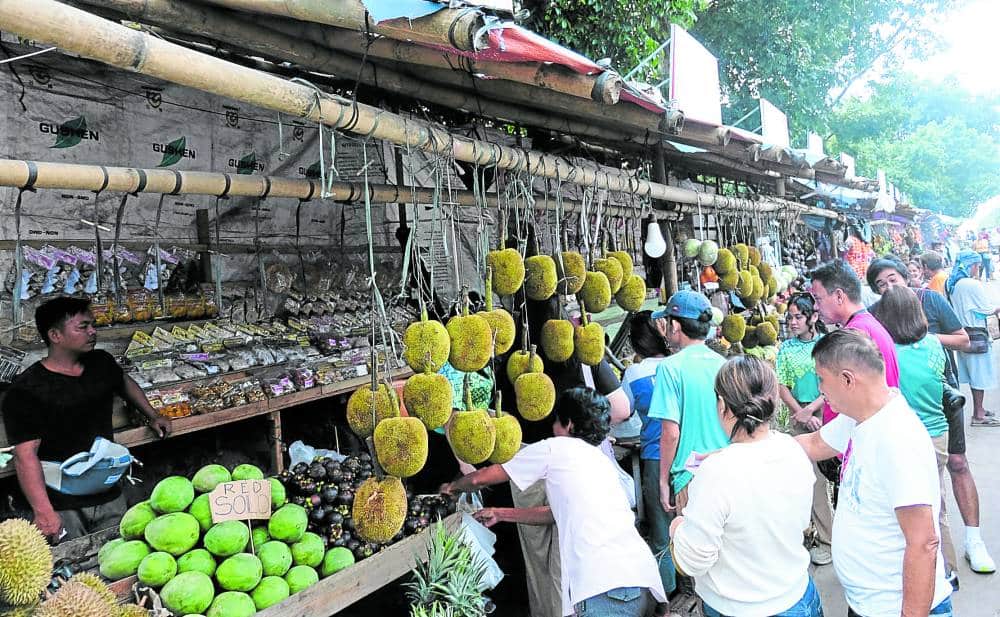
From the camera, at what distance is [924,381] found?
3.09 m

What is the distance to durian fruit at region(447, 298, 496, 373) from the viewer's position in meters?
2.22

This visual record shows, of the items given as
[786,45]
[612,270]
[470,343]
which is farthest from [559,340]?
[786,45]

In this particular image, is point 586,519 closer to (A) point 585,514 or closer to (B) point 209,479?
(A) point 585,514

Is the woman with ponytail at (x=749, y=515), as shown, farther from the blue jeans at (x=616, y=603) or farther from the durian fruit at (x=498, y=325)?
the durian fruit at (x=498, y=325)

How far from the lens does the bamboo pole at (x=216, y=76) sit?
1121 millimetres

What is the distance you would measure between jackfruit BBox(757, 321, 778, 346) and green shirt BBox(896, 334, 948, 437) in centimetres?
246

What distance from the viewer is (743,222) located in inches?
245

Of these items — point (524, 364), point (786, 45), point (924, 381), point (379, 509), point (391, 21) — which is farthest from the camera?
point (786, 45)


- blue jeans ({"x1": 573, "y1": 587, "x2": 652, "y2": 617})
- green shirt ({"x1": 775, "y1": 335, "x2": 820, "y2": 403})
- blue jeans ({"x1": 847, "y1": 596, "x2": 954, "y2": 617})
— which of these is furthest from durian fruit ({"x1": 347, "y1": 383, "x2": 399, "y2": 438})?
green shirt ({"x1": 775, "y1": 335, "x2": 820, "y2": 403})

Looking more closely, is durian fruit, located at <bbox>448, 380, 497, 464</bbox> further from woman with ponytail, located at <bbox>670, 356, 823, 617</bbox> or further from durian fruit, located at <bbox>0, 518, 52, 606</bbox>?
durian fruit, located at <bbox>0, 518, 52, 606</bbox>

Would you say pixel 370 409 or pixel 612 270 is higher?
pixel 612 270

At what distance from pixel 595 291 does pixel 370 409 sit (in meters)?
1.50

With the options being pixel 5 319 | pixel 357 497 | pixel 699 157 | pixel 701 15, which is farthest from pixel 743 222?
pixel 701 15

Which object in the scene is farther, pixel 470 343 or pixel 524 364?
pixel 524 364
